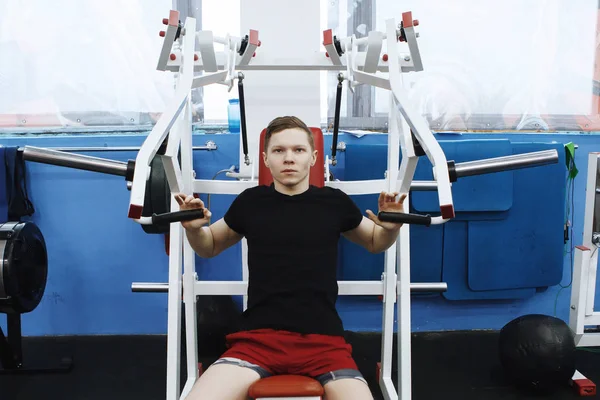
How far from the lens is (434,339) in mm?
2672

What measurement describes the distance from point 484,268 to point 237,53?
172 centimetres

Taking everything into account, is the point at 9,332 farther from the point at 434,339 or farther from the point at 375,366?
the point at 434,339

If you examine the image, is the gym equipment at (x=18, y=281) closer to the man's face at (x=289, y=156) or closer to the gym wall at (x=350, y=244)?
the gym wall at (x=350, y=244)

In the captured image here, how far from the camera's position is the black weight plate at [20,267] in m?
1.97

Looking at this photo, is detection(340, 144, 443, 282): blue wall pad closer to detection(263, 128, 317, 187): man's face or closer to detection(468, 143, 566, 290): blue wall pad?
detection(468, 143, 566, 290): blue wall pad

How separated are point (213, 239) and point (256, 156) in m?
0.59

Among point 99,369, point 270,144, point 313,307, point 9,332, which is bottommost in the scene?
point 99,369

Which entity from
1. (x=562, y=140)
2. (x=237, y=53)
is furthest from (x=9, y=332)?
(x=562, y=140)

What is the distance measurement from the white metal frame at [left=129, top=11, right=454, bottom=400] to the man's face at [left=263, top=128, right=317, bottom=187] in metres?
0.30

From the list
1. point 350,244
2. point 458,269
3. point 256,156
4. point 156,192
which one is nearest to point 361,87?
point 350,244

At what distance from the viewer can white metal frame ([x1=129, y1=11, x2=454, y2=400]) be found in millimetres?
1532

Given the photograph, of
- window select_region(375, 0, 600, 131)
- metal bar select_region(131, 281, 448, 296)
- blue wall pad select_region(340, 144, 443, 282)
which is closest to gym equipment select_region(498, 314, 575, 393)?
metal bar select_region(131, 281, 448, 296)

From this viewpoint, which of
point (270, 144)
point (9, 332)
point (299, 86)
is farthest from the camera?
point (9, 332)

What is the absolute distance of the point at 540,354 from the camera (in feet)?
6.56
